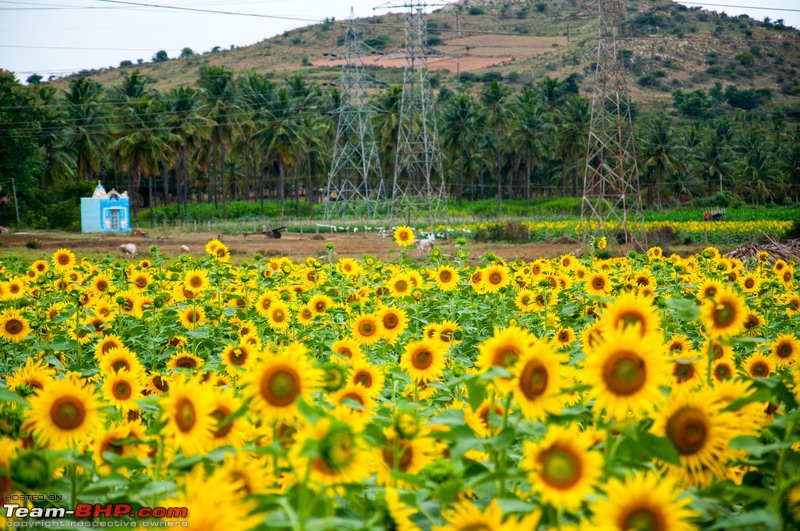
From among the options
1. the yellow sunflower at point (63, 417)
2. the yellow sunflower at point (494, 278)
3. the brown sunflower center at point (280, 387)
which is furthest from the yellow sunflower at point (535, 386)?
the yellow sunflower at point (494, 278)

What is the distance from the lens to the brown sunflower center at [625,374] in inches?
63.9

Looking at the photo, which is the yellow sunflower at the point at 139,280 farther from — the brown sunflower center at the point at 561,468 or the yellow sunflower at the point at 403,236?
the brown sunflower center at the point at 561,468

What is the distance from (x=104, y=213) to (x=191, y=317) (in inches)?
1426

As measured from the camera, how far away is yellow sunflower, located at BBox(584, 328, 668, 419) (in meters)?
1.61

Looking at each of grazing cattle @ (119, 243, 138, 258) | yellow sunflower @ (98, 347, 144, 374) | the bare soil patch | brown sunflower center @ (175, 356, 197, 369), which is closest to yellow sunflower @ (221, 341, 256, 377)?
yellow sunflower @ (98, 347, 144, 374)

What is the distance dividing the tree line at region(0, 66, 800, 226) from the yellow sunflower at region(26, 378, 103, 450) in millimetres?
43233

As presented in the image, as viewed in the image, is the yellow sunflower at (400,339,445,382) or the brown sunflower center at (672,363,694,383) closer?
the brown sunflower center at (672,363,694,383)

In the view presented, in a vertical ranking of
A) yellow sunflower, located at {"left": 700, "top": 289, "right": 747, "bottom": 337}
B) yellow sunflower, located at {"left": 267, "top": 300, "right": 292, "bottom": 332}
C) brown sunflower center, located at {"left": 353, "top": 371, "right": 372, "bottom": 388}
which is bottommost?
yellow sunflower, located at {"left": 267, "top": 300, "right": 292, "bottom": 332}

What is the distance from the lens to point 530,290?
17.9ft

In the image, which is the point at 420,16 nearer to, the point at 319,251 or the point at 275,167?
the point at 319,251

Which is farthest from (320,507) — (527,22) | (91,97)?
(527,22)

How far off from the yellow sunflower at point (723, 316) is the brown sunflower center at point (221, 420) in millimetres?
1206

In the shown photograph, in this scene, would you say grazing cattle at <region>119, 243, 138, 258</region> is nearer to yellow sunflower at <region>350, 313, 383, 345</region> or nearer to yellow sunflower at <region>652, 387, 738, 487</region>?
yellow sunflower at <region>350, 313, 383, 345</region>

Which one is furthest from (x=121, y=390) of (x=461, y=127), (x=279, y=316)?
(x=461, y=127)
